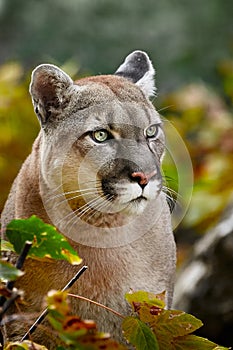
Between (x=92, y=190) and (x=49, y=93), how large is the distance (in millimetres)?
515

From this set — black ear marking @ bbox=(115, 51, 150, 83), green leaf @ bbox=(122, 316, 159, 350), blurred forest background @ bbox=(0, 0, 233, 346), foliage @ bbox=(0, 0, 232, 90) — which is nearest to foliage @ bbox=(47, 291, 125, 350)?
green leaf @ bbox=(122, 316, 159, 350)

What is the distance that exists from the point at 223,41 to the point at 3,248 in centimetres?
924

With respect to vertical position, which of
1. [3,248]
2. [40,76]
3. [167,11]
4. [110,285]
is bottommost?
[110,285]

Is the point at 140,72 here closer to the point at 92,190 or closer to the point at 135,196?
the point at 92,190

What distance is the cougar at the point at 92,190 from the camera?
3.56 metres

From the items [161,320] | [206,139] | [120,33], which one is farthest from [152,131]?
[120,33]

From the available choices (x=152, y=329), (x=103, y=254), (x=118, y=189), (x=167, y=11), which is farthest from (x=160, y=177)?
(x=167, y=11)

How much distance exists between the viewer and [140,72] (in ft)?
13.8

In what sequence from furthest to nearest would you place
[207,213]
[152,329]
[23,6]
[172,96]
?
[23,6]
[172,96]
[207,213]
[152,329]

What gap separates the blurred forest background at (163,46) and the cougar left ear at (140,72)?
417cm

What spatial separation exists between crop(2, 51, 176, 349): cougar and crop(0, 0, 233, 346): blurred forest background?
180 inches

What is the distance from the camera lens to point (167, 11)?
11.0 meters

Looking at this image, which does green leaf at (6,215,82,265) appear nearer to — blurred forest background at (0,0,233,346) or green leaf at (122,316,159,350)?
green leaf at (122,316,159,350)

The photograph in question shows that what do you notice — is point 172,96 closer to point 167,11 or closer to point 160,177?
point 167,11
